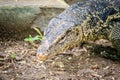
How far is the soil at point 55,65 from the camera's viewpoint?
429 centimetres

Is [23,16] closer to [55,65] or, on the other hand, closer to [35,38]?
[35,38]

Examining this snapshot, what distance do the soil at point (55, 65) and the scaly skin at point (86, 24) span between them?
0.31 meters

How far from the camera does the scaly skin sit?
4.38 meters

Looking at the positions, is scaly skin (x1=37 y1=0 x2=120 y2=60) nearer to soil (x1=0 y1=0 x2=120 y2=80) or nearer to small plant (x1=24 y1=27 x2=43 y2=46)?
soil (x1=0 y1=0 x2=120 y2=80)

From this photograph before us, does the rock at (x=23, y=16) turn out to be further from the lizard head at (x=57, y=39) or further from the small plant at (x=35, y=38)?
the lizard head at (x=57, y=39)

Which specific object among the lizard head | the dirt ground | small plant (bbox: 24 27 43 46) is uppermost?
the lizard head

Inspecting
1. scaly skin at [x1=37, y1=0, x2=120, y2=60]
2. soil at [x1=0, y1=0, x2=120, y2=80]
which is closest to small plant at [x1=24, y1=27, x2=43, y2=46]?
soil at [x1=0, y1=0, x2=120, y2=80]

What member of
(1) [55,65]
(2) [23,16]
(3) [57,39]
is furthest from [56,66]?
(2) [23,16]

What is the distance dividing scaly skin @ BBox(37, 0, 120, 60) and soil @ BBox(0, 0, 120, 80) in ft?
1.00

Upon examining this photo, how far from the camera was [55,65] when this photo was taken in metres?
4.62

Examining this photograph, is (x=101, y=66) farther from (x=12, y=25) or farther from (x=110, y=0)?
(x=12, y=25)

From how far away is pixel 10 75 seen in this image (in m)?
4.26

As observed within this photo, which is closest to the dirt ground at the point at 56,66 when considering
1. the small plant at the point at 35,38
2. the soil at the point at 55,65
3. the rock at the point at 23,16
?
the soil at the point at 55,65

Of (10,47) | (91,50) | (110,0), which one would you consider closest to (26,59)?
(10,47)
